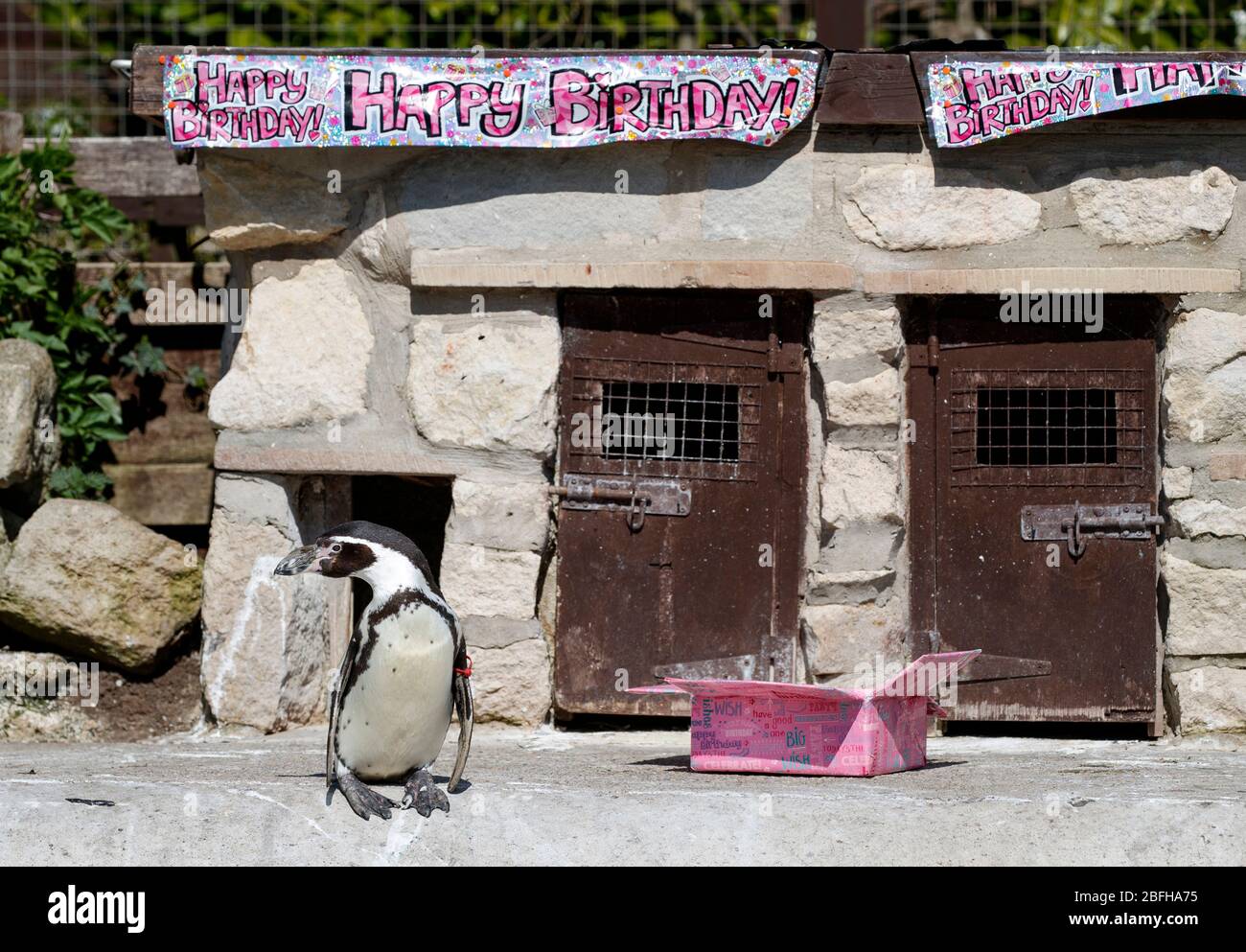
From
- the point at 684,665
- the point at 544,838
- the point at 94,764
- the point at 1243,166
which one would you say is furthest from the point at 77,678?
the point at 1243,166

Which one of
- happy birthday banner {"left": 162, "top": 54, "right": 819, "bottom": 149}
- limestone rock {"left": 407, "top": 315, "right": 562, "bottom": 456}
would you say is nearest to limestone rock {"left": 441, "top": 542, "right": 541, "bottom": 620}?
limestone rock {"left": 407, "top": 315, "right": 562, "bottom": 456}

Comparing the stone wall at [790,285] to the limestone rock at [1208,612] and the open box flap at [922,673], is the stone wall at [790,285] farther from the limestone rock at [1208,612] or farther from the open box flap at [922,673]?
the open box flap at [922,673]

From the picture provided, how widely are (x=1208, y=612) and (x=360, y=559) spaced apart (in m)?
3.20

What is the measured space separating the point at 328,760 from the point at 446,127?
8.42 feet

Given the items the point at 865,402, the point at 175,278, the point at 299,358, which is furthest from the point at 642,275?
the point at 175,278

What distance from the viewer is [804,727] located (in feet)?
14.1

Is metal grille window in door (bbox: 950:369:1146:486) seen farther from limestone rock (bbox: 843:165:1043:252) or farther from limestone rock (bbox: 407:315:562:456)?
limestone rock (bbox: 407:315:562:456)

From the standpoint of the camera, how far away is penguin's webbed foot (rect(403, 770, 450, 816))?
3.79 metres

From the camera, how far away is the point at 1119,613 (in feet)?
18.8

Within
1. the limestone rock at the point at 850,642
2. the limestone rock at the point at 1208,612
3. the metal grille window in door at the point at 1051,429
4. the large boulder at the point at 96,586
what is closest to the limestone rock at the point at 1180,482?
the metal grille window in door at the point at 1051,429

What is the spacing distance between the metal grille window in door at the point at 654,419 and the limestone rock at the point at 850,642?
58 cm

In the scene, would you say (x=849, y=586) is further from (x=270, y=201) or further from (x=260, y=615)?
(x=270, y=201)

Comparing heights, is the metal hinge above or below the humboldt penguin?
above
